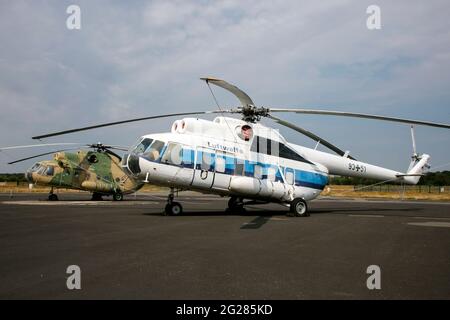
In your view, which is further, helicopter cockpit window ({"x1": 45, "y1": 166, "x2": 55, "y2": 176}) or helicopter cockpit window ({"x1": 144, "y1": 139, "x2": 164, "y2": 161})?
helicopter cockpit window ({"x1": 45, "y1": 166, "x2": 55, "y2": 176})

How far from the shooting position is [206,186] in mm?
16531

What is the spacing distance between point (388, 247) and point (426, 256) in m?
1.13

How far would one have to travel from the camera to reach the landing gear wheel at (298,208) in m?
17.6

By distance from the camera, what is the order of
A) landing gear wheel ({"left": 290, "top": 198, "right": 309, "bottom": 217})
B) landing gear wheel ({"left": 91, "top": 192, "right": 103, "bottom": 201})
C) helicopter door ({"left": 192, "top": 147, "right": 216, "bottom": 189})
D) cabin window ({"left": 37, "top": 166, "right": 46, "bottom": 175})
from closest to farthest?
helicopter door ({"left": 192, "top": 147, "right": 216, "bottom": 189}) < landing gear wheel ({"left": 290, "top": 198, "right": 309, "bottom": 217}) < cabin window ({"left": 37, "top": 166, "right": 46, "bottom": 175}) < landing gear wheel ({"left": 91, "top": 192, "right": 103, "bottom": 201})

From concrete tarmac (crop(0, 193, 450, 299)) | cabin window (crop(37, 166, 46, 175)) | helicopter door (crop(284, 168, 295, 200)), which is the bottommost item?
concrete tarmac (crop(0, 193, 450, 299))

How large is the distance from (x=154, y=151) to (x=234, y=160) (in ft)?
11.6

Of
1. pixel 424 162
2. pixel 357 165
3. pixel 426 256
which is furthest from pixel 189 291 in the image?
pixel 424 162

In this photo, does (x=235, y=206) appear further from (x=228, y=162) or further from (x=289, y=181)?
(x=228, y=162)

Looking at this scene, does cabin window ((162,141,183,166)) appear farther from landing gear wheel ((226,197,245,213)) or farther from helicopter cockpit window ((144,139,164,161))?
landing gear wheel ((226,197,245,213))

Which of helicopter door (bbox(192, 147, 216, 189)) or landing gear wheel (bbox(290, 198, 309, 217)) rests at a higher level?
helicopter door (bbox(192, 147, 216, 189))

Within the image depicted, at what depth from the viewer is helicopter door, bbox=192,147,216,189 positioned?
1625cm

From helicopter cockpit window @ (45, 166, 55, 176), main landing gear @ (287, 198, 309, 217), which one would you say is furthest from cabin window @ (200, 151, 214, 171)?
helicopter cockpit window @ (45, 166, 55, 176)

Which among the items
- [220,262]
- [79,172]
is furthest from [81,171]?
[220,262]
